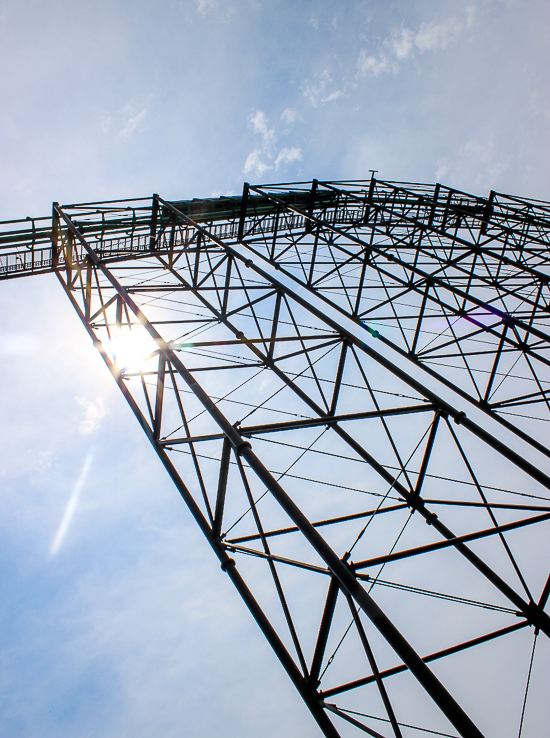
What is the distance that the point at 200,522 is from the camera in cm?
584

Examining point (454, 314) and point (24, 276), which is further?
point (24, 276)

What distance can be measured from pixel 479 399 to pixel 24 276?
47.8ft

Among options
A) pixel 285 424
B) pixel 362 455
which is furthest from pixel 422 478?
pixel 285 424

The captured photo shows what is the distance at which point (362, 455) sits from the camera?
7.52 meters

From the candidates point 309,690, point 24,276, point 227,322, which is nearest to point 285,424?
point 309,690

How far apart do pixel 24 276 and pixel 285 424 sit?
1266cm

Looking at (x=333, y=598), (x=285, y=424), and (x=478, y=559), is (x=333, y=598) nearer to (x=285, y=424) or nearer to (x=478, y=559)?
(x=285, y=424)

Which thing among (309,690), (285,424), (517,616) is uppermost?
(285,424)

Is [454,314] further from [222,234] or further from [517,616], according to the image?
[222,234]

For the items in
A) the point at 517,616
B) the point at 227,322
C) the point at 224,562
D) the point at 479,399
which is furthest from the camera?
the point at 227,322

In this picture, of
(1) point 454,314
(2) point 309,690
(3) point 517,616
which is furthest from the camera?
(1) point 454,314

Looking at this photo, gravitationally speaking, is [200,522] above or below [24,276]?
below

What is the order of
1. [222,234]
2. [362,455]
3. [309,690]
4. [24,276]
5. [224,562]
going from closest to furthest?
[309,690] < [224,562] < [362,455] < [24,276] < [222,234]

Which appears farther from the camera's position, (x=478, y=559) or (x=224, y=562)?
(x=478, y=559)
